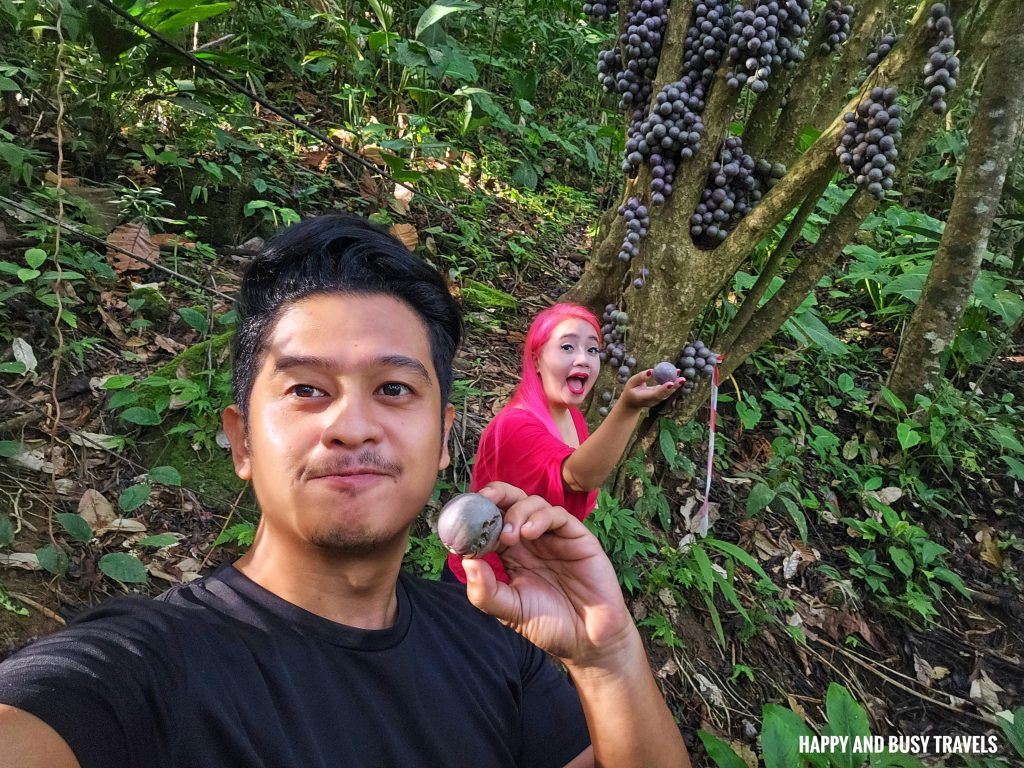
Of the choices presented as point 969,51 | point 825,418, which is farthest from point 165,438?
point 825,418

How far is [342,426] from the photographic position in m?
1.30

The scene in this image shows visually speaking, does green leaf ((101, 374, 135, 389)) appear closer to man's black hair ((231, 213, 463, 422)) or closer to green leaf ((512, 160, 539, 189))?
man's black hair ((231, 213, 463, 422))

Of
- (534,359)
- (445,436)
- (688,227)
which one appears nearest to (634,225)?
(688,227)

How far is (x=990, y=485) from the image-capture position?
16.0ft

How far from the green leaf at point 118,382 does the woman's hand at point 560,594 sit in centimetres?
209

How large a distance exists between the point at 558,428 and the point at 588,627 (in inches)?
56.3

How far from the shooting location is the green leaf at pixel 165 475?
2.53 m

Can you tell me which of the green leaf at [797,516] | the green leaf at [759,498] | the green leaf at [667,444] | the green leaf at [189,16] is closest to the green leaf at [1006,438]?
the green leaf at [797,516]

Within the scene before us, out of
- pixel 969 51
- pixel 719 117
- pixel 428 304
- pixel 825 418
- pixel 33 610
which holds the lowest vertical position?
pixel 33 610

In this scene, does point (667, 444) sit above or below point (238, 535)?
above

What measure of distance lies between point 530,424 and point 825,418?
3.19 meters

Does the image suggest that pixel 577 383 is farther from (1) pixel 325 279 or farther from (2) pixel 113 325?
(2) pixel 113 325

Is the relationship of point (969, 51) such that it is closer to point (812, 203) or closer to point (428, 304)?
point (812, 203)

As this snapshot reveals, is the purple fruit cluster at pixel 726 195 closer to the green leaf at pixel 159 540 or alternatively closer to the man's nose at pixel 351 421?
the man's nose at pixel 351 421
